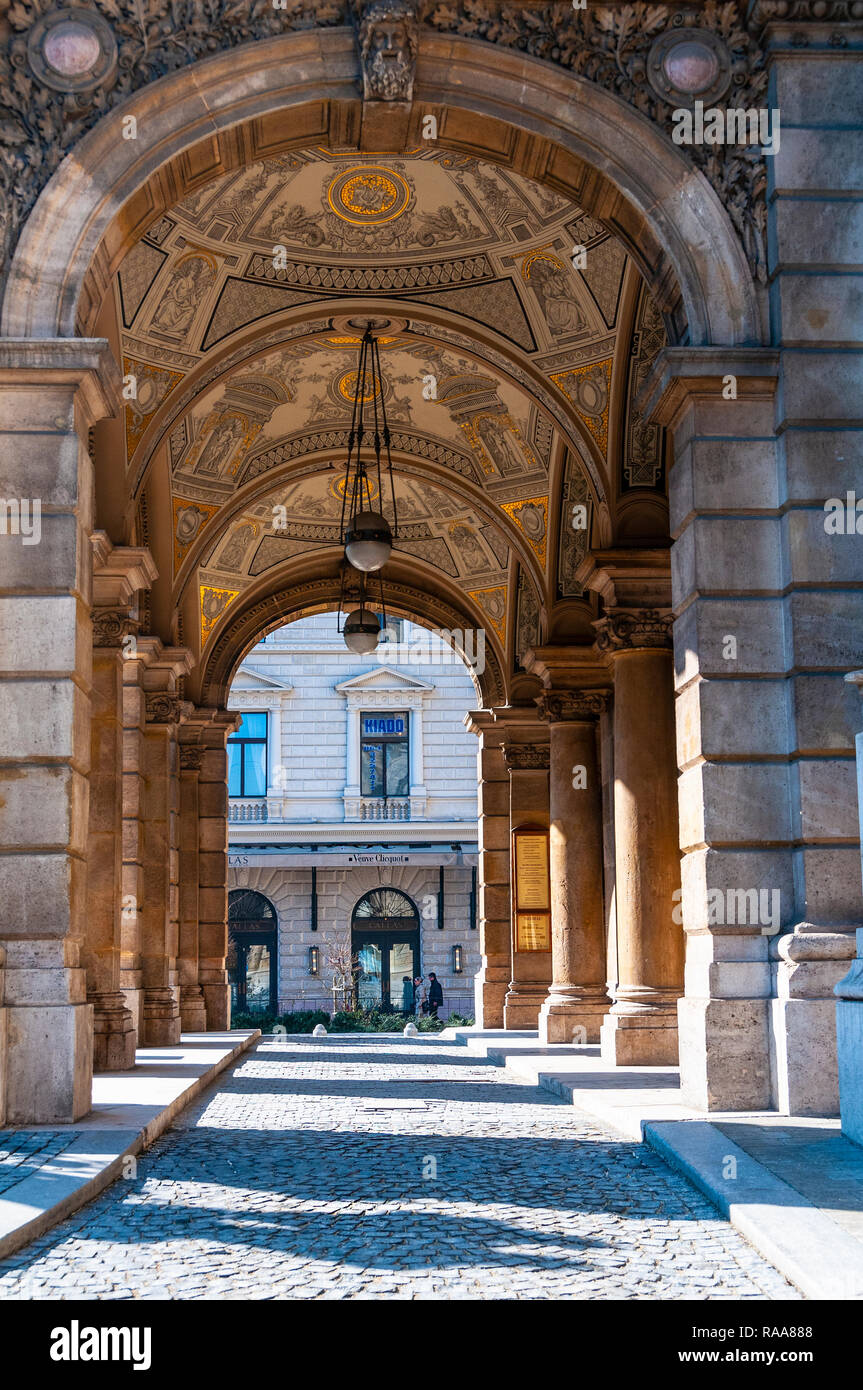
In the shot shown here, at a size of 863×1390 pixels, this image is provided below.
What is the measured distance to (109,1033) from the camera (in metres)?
12.5

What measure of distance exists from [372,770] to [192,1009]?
1501 cm

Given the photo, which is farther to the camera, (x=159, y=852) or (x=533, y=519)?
(x=533, y=519)

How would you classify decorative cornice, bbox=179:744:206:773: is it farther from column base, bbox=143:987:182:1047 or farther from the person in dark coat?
the person in dark coat

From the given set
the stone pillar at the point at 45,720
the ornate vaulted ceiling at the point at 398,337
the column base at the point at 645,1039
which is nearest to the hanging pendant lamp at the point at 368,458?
the ornate vaulted ceiling at the point at 398,337

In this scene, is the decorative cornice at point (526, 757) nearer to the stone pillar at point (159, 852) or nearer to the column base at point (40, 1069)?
the stone pillar at point (159, 852)

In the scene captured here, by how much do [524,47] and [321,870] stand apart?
26372mm

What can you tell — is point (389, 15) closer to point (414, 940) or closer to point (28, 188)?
point (28, 188)

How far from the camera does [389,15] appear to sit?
9180 mm

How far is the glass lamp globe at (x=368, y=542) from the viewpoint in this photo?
14.1 metres

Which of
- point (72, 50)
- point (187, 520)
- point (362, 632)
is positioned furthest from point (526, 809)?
point (72, 50)

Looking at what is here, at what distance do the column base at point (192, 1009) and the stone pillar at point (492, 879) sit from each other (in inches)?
157

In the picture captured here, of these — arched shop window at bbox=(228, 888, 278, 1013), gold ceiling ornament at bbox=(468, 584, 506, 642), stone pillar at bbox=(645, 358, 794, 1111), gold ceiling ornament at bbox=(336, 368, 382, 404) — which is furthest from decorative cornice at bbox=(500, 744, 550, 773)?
arched shop window at bbox=(228, 888, 278, 1013)

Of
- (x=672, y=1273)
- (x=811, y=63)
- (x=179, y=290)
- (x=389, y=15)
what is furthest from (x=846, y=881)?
(x=179, y=290)

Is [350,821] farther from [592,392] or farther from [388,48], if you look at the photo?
[388,48]
